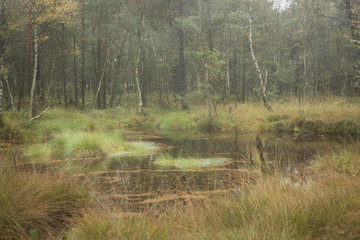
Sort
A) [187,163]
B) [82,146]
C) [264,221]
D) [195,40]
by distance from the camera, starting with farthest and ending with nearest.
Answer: [195,40]
[82,146]
[187,163]
[264,221]

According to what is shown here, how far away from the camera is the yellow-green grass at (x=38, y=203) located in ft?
9.78

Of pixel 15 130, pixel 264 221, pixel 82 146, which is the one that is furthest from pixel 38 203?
pixel 15 130

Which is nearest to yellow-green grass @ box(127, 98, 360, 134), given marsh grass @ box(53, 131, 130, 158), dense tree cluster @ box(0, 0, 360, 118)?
dense tree cluster @ box(0, 0, 360, 118)

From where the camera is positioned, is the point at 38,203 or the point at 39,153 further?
the point at 39,153

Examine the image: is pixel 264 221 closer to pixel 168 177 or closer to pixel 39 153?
pixel 168 177

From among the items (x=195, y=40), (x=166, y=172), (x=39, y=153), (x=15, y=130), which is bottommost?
(x=166, y=172)

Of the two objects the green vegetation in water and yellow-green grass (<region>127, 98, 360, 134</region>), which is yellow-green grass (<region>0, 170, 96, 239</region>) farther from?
yellow-green grass (<region>127, 98, 360, 134</region>)

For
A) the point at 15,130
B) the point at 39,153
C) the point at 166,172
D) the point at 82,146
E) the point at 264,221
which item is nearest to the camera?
the point at 264,221

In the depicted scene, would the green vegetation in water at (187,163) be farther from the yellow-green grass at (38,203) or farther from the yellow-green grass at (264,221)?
the yellow-green grass at (264,221)

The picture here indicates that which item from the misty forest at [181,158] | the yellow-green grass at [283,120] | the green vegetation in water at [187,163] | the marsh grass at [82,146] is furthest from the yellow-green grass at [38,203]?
the yellow-green grass at [283,120]

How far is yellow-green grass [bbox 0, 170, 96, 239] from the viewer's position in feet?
9.78

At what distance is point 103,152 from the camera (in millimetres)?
8914

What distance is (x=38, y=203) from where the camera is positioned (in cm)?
338

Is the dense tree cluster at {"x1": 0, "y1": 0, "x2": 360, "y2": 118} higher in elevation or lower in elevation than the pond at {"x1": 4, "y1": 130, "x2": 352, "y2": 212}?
higher
